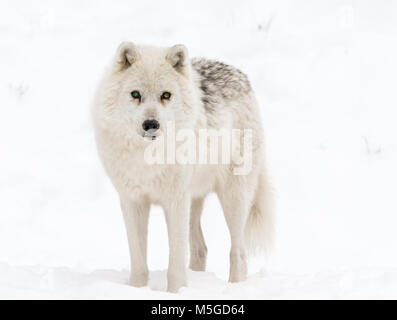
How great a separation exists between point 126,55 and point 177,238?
4.38 feet

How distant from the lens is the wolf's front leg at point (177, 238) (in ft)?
14.7

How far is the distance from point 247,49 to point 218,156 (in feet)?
15.0

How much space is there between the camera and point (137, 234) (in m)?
4.65

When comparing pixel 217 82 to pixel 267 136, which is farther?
pixel 267 136

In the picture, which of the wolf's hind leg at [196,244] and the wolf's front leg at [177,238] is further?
the wolf's hind leg at [196,244]

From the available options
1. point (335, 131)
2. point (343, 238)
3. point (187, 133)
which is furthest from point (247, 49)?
point (187, 133)

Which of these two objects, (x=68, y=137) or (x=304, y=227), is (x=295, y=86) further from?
(x=68, y=137)

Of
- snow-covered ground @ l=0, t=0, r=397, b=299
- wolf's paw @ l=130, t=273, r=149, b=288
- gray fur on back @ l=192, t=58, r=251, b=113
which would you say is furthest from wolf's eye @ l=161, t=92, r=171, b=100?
wolf's paw @ l=130, t=273, r=149, b=288

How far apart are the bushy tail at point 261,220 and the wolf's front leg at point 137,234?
1.33m

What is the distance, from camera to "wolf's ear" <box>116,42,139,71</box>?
4.21m

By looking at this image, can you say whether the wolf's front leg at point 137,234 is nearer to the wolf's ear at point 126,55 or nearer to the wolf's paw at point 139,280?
the wolf's paw at point 139,280

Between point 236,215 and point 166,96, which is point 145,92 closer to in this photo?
point 166,96

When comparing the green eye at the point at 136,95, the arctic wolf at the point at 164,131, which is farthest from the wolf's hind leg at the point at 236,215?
the green eye at the point at 136,95

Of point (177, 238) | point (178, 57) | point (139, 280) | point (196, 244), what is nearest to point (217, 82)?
point (178, 57)
